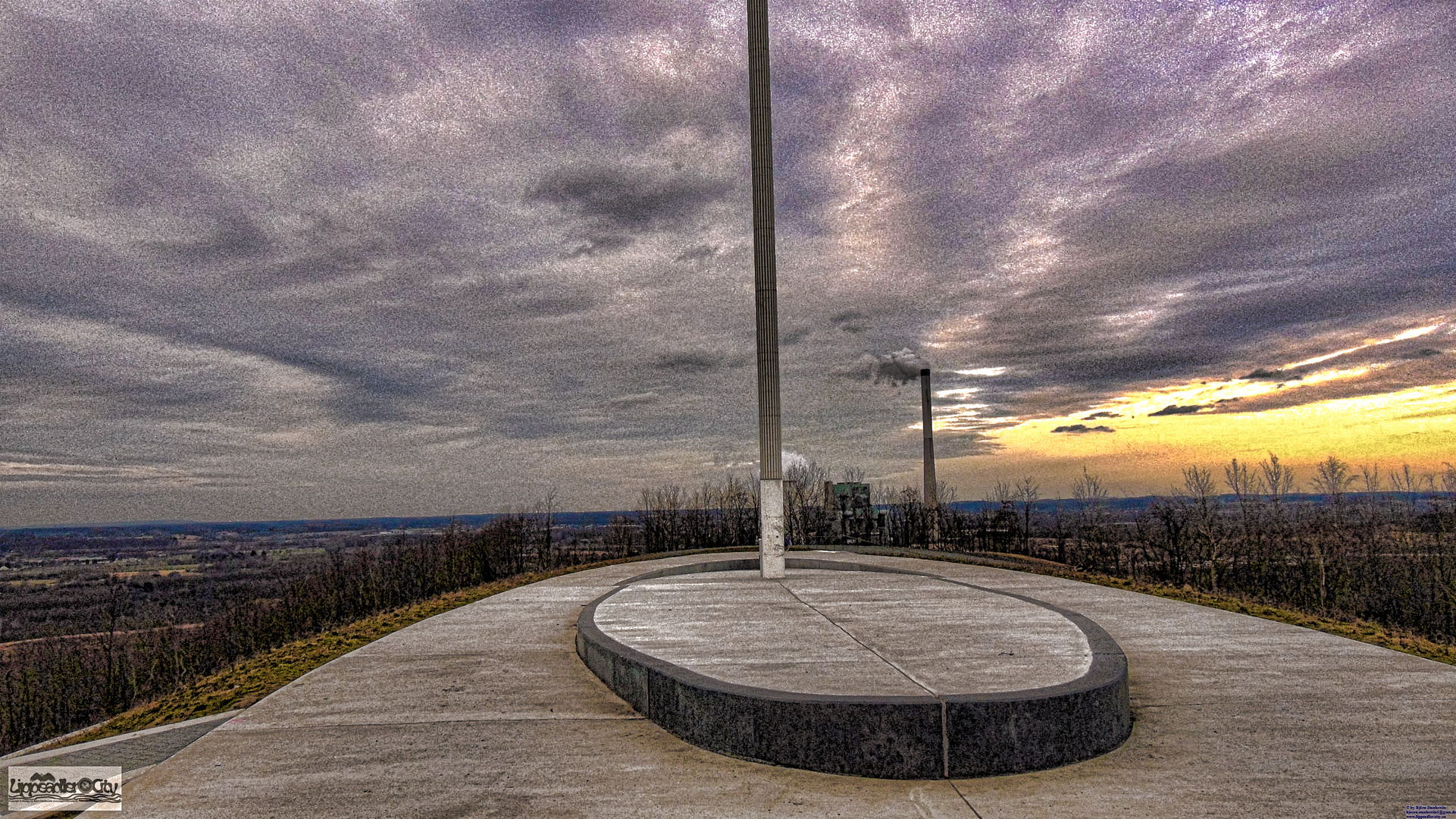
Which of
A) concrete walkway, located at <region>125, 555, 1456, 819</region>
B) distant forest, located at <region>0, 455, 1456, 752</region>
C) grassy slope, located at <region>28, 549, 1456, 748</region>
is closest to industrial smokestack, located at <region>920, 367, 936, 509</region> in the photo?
distant forest, located at <region>0, 455, 1456, 752</region>

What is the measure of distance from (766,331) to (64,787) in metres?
10.6

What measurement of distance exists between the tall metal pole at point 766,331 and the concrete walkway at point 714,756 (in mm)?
6165

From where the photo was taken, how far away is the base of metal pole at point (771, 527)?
13.5 meters

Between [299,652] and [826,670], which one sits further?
[299,652]

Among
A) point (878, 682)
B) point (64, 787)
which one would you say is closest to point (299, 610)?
point (64, 787)

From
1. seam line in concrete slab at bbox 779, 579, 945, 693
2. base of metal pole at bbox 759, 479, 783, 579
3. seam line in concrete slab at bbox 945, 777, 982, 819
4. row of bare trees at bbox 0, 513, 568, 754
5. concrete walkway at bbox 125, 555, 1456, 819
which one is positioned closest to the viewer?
seam line in concrete slab at bbox 945, 777, 982, 819

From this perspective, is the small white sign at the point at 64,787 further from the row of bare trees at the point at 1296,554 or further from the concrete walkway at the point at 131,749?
the row of bare trees at the point at 1296,554

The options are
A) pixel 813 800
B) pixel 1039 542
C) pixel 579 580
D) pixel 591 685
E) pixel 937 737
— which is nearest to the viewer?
pixel 813 800

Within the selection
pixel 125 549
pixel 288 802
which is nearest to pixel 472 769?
pixel 288 802

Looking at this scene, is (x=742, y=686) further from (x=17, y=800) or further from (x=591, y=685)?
(x=17, y=800)

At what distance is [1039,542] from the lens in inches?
975

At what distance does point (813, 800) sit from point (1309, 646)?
22.1 ft

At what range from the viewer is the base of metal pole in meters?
13.5

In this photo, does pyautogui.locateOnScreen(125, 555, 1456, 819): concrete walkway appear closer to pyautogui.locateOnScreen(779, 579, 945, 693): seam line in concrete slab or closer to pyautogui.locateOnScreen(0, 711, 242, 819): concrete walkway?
pyautogui.locateOnScreen(779, 579, 945, 693): seam line in concrete slab
